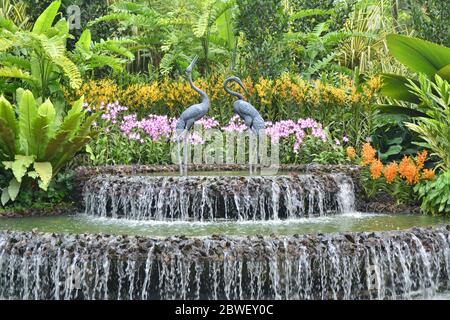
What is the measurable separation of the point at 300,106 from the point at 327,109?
430mm

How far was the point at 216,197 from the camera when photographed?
7.91 m

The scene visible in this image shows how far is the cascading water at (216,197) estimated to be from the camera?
7.92 meters

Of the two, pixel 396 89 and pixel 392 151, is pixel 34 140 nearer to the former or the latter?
pixel 392 151

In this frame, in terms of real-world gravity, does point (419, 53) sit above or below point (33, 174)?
above

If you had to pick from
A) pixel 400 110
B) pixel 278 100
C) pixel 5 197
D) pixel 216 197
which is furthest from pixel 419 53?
pixel 5 197

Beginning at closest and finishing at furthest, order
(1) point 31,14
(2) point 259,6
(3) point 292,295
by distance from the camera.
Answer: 1. (3) point 292,295
2. (2) point 259,6
3. (1) point 31,14

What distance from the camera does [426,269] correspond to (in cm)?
660

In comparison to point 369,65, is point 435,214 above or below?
below

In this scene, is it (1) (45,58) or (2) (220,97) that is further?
(2) (220,97)

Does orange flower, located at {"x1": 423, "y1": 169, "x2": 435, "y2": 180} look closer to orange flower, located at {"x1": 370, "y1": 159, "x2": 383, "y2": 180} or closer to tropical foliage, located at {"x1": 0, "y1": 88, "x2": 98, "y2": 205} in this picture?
orange flower, located at {"x1": 370, "y1": 159, "x2": 383, "y2": 180}

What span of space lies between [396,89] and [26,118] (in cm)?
552

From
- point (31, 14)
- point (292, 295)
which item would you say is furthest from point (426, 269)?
point (31, 14)

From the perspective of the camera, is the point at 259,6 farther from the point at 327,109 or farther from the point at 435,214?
the point at 435,214

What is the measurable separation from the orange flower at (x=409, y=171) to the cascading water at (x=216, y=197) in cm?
89
